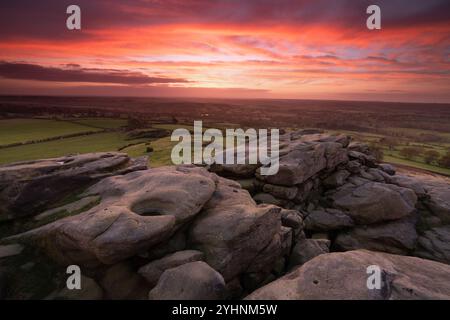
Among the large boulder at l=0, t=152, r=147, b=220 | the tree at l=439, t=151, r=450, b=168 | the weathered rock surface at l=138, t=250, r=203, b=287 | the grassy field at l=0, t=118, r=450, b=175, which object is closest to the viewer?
the weathered rock surface at l=138, t=250, r=203, b=287

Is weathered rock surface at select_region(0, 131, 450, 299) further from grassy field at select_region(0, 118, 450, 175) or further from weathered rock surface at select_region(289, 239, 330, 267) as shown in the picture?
grassy field at select_region(0, 118, 450, 175)

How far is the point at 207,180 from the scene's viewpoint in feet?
67.2

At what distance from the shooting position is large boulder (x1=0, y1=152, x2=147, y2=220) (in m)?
18.5

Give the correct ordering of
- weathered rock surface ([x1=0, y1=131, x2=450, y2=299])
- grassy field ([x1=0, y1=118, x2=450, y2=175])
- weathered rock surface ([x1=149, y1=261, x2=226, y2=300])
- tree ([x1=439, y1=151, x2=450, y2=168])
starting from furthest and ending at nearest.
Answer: tree ([x1=439, y1=151, x2=450, y2=168]) → grassy field ([x1=0, y1=118, x2=450, y2=175]) → weathered rock surface ([x1=0, y1=131, x2=450, y2=299]) → weathered rock surface ([x1=149, y1=261, x2=226, y2=300])

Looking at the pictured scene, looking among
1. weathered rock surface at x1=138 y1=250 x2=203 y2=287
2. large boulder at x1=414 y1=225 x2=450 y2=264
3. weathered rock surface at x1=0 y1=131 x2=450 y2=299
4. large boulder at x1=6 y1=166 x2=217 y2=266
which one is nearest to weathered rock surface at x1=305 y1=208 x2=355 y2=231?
weathered rock surface at x1=0 y1=131 x2=450 y2=299

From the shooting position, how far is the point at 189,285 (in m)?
11.9

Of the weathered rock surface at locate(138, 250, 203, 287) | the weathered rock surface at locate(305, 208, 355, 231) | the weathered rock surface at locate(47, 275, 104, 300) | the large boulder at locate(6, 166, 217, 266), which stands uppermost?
the large boulder at locate(6, 166, 217, 266)

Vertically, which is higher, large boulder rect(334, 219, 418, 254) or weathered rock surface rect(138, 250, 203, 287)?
weathered rock surface rect(138, 250, 203, 287)

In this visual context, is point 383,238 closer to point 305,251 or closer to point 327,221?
point 327,221

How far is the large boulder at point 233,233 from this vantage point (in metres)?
15.4

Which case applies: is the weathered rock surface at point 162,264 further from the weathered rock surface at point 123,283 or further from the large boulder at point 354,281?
the large boulder at point 354,281

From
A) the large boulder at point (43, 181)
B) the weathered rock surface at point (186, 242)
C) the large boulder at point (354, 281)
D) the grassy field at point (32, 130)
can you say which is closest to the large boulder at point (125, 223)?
the weathered rock surface at point (186, 242)

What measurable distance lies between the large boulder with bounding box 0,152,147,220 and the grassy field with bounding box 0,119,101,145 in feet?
232

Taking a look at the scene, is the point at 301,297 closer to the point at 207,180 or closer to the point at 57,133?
the point at 207,180
